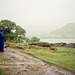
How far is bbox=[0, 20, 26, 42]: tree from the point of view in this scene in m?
23.8

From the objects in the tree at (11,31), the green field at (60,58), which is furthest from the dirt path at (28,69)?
the tree at (11,31)

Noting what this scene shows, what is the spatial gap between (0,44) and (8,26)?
1746 cm

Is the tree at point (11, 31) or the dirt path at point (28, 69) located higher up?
the tree at point (11, 31)

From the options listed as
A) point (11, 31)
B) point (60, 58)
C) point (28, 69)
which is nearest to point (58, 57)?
point (60, 58)

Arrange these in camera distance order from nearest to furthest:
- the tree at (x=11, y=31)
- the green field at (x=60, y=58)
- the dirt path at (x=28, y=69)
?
the dirt path at (x=28, y=69)
the green field at (x=60, y=58)
the tree at (x=11, y=31)

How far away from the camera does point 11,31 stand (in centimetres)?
2597

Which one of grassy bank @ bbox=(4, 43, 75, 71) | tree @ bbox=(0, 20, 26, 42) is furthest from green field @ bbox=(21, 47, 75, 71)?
tree @ bbox=(0, 20, 26, 42)

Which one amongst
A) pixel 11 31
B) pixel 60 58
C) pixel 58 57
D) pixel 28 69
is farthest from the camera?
pixel 11 31

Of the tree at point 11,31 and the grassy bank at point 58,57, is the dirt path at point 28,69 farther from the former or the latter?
the tree at point 11,31

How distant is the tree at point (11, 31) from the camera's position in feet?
78.2

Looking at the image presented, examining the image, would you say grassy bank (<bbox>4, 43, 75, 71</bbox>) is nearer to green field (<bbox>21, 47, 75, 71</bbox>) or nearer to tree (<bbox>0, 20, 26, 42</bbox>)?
green field (<bbox>21, 47, 75, 71</bbox>)

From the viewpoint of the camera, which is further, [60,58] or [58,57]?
[58,57]

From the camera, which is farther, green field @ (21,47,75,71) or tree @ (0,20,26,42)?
tree @ (0,20,26,42)

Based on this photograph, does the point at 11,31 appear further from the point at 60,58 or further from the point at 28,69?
the point at 28,69
